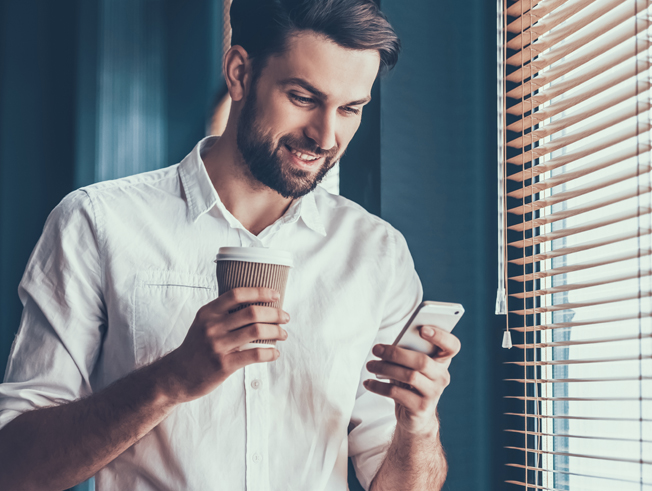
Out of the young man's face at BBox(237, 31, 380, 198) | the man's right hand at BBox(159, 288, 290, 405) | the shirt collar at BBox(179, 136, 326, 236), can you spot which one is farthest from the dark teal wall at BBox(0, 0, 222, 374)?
the man's right hand at BBox(159, 288, 290, 405)

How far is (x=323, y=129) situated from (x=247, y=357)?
0.51 m

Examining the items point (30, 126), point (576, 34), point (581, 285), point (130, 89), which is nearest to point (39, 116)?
point (30, 126)

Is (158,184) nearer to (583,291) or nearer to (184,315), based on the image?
(184,315)

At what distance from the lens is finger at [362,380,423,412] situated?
0.88m

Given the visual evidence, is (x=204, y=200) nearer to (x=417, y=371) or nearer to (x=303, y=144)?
(x=303, y=144)

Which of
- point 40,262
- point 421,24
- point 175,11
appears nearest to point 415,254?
point 421,24

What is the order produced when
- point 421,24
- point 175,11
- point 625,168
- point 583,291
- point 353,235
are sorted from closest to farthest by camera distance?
point 625,168, point 583,291, point 353,235, point 421,24, point 175,11

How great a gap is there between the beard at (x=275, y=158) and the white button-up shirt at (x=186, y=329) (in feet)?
0.24

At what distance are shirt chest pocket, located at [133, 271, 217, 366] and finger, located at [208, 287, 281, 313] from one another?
1.08 feet

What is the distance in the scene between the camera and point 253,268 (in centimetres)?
74

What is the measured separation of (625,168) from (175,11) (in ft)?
6.61

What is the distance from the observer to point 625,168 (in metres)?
1.02

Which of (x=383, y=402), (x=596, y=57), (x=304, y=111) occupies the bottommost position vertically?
(x=383, y=402)

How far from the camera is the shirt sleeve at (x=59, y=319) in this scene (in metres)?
0.98
